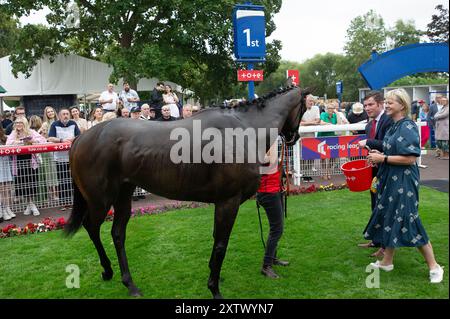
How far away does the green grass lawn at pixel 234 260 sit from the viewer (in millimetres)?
3766

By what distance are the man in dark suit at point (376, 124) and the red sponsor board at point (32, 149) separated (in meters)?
4.99

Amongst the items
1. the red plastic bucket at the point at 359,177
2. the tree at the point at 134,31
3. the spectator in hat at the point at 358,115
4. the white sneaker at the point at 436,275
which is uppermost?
the tree at the point at 134,31

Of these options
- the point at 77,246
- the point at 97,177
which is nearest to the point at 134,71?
the point at 77,246

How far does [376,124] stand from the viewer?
4.62m

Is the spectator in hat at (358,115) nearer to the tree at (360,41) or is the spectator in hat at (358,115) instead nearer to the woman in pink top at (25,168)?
the woman in pink top at (25,168)

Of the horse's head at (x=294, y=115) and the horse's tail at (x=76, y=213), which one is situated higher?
the horse's head at (x=294, y=115)

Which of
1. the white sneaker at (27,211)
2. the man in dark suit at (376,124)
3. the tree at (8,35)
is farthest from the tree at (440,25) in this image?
the tree at (8,35)

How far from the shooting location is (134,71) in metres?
16.2

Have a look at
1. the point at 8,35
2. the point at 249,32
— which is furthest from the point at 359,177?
the point at 8,35

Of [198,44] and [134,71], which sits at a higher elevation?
[198,44]

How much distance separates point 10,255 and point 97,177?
7.65ft

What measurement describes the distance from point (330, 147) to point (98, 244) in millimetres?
5643
